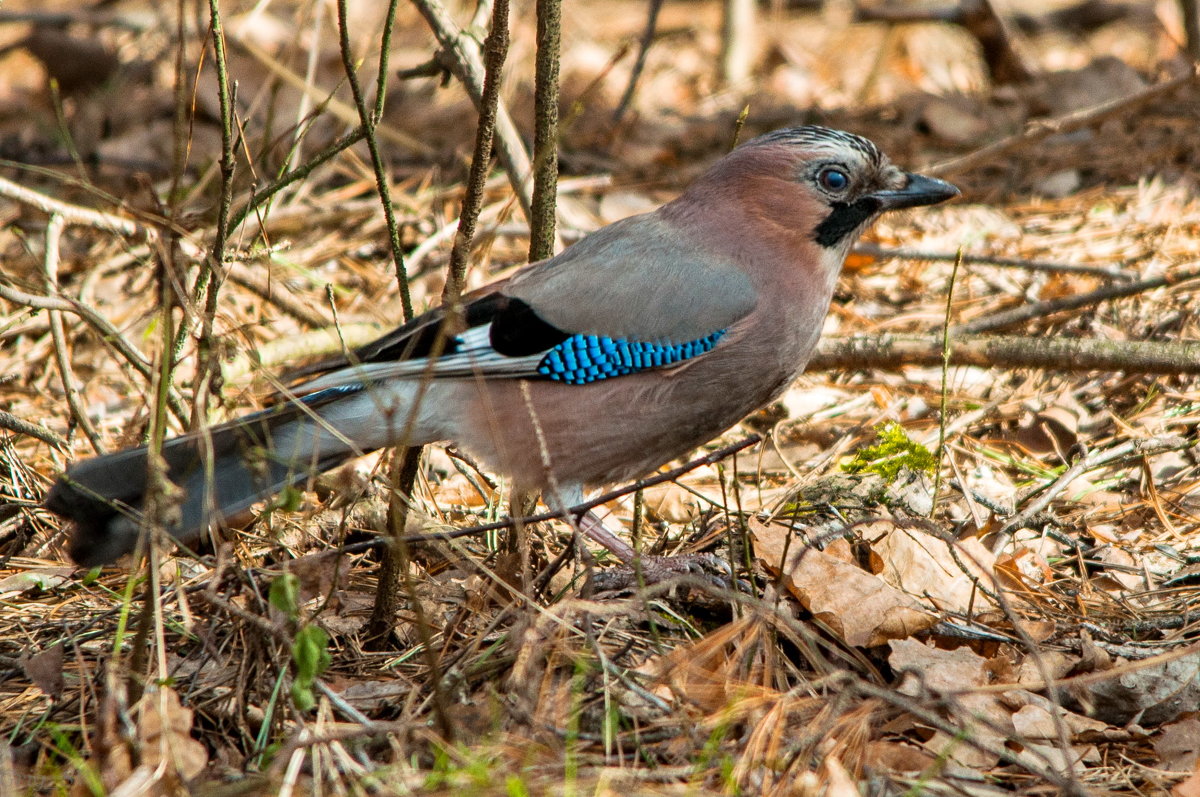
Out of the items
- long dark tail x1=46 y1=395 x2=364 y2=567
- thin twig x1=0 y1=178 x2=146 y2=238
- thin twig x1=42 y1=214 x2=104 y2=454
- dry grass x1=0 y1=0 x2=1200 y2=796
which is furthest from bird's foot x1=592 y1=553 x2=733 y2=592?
thin twig x1=0 y1=178 x2=146 y2=238

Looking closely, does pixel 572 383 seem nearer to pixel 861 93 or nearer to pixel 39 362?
pixel 39 362

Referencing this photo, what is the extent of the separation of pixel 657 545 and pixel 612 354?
58cm

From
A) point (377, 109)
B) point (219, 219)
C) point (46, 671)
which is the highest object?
point (377, 109)

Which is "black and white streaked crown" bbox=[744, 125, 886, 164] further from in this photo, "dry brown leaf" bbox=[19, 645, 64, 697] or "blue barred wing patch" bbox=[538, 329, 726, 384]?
"dry brown leaf" bbox=[19, 645, 64, 697]

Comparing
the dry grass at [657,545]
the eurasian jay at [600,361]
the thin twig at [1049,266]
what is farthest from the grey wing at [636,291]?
the thin twig at [1049,266]

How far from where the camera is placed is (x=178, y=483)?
8.73 ft

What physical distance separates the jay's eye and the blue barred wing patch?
60 centimetres

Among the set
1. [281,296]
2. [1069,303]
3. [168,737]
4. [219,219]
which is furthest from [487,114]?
[1069,303]

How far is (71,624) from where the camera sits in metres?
2.77

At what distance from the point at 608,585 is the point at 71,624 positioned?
4.14 feet

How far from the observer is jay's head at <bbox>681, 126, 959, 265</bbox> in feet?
11.0

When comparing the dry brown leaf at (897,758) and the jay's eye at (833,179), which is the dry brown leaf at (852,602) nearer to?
the dry brown leaf at (897,758)

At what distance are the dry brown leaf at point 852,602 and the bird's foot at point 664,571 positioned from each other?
0.80 ft

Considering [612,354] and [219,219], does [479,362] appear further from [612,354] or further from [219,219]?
[219,219]
